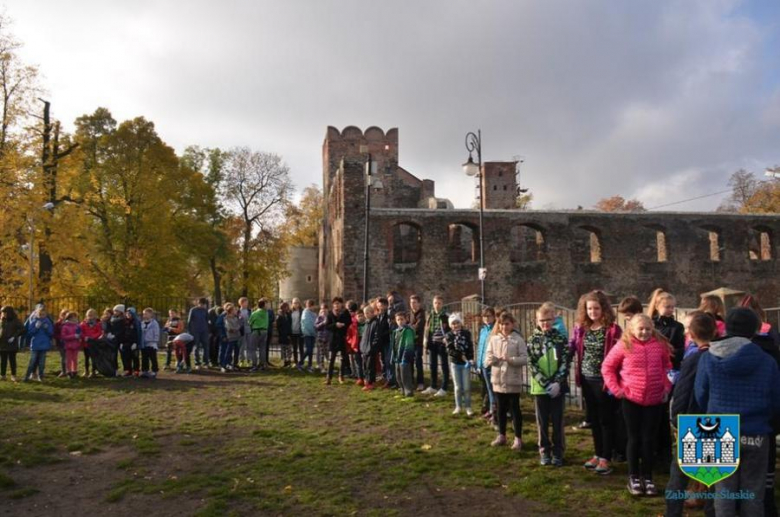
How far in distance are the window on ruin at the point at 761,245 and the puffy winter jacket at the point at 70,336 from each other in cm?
3224

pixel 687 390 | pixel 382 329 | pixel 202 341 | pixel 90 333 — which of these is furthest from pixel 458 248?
pixel 687 390

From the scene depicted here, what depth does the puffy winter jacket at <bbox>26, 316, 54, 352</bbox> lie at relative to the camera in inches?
→ 522

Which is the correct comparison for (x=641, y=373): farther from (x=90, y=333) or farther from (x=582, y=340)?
(x=90, y=333)

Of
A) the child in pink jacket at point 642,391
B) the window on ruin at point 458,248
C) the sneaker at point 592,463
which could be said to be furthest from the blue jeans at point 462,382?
the window on ruin at point 458,248

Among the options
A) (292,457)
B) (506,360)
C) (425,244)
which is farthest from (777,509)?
(425,244)

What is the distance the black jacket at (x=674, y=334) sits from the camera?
6887 mm

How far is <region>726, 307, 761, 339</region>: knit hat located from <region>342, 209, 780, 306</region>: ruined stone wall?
21.8 metres

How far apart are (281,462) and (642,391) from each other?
4.06 m

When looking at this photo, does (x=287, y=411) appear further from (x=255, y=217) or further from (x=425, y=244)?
(x=255, y=217)

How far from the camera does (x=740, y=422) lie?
4.30m

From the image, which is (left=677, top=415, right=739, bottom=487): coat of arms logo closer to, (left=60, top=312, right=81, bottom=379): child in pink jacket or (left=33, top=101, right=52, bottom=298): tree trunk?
(left=60, top=312, right=81, bottom=379): child in pink jacket

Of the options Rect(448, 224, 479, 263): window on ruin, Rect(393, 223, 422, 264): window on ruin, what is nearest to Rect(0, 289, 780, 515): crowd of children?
Rect(448, 224, 479, 263): window on ruin

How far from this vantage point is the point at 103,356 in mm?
14281

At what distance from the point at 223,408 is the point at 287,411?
1199mm
